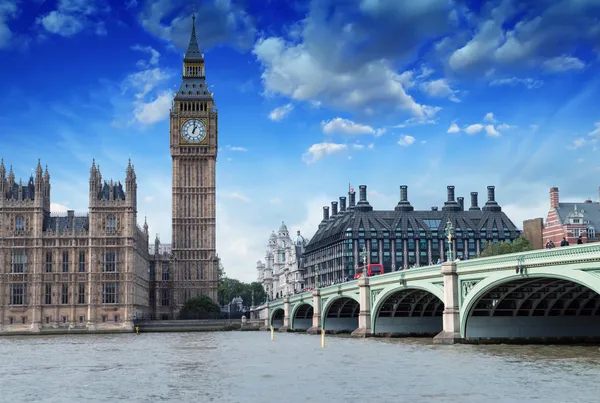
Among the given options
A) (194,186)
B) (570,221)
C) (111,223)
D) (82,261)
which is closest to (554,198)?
(570,221)

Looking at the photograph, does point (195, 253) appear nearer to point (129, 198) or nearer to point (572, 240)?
point (129, 198)

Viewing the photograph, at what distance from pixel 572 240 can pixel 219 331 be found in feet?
184

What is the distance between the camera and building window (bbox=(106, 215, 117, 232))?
137625 mm

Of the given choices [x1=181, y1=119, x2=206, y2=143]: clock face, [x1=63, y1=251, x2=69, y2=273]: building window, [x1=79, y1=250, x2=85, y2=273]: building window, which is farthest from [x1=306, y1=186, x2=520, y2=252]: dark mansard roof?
[x1=63, y1=251, x2=69, y2=273]: building window

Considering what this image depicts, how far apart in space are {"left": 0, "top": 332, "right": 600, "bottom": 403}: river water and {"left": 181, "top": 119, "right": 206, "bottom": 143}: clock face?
9830 centimetres

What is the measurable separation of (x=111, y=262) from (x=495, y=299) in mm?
84519

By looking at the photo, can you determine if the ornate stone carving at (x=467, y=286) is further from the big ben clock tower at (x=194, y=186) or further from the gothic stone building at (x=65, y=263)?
the big ben clock tower at (x=194, y=186)

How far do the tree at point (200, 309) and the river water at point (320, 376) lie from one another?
81.4 meters

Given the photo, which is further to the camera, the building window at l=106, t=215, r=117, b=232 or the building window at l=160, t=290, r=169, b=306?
the building window at l=160, t=290, r=169, b=306

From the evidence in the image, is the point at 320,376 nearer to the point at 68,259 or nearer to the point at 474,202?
the point at 68,259

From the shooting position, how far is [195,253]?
157500 mm

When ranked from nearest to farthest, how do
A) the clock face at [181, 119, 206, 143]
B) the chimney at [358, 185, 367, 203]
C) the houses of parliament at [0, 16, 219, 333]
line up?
1. the houses of parliament at [0, 16, 219, 333]
2. the clock face at [181, 119, 206, 143]
3. the chimney at [358, 185, 367, 203]

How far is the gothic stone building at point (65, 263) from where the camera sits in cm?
13462

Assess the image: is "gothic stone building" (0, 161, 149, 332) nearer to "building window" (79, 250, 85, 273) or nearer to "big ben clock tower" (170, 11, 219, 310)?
"building window" (79, 250, 85, 273)
